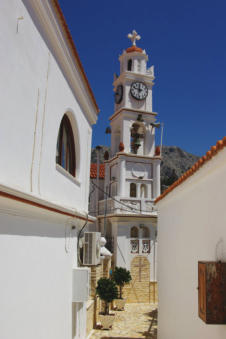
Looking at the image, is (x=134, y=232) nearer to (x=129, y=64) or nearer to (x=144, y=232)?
(x=144, y=232)

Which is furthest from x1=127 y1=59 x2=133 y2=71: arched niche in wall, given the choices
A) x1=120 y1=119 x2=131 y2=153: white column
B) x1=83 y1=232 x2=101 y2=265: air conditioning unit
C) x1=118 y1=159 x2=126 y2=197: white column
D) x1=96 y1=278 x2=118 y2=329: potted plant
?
x1=83 y1=232 x2=101 y2=265: air conditioning unit

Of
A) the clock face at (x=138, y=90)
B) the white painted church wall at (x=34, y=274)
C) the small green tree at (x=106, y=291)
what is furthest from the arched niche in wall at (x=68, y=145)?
the clock face at (x=138, y=90)

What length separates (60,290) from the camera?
6.24 metres

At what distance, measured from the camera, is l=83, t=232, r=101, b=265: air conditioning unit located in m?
8.09

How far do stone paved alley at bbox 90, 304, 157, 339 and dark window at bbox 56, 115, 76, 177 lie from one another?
19.9ft

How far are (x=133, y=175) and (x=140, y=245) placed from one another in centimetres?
453

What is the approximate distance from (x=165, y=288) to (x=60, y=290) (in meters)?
3.31

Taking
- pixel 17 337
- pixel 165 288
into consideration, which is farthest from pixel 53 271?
pixel 165 288

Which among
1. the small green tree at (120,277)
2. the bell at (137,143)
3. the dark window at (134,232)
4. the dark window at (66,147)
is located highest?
the bell at (137,143)

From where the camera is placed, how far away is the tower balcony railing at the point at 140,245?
19.0 meters

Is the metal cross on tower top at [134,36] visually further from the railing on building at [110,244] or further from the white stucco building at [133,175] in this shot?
the railing on building at [110,244]

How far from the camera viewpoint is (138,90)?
22.4m

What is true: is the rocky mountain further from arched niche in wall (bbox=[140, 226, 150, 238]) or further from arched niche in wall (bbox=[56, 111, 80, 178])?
arched niche in wall (bbox=[56, 111, 80, 178])

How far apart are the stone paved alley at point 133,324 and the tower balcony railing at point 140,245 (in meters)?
2.94
